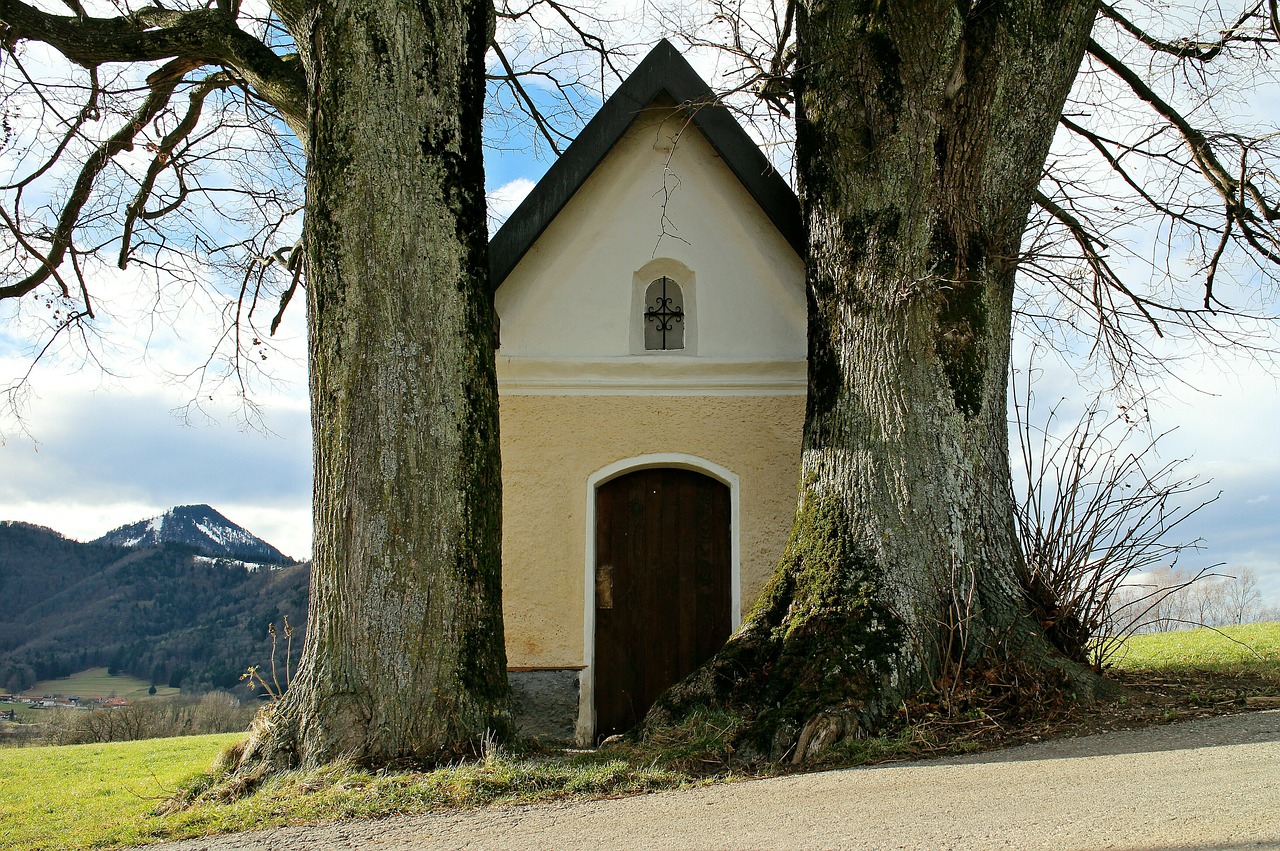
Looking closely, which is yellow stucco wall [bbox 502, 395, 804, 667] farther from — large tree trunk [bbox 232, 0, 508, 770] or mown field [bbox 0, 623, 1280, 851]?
mown field [bbox 0, 623, 1280, 851]

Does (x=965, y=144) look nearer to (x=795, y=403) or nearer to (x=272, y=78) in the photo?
(x=795, y=403)

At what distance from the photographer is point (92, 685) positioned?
6750 cm

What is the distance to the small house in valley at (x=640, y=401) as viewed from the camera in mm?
7418

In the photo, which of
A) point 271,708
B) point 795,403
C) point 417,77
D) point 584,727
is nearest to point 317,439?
point 271,708

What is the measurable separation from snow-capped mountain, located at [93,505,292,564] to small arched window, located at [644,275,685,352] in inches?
2362

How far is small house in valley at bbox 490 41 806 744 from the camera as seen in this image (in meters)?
7.42

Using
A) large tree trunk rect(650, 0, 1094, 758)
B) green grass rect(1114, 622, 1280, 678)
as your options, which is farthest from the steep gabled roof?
green grass rect(1114, 622, 1280, 678)

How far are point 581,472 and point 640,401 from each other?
0.71 meters

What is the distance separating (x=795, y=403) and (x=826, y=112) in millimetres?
2330

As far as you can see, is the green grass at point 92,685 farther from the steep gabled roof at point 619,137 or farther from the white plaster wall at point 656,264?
the steep gabled roof at point 619,137

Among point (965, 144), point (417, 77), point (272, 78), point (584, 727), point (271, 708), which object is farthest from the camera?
point (584, 727)

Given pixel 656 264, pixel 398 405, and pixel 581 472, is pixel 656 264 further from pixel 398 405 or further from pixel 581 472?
pixel 398 405

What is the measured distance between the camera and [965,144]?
18.6 ft

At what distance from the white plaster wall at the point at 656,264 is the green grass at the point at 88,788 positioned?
12.3ft
